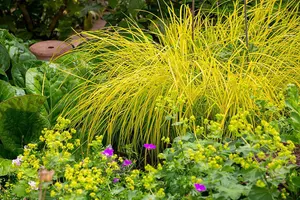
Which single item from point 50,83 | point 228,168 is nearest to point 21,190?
point 228,168

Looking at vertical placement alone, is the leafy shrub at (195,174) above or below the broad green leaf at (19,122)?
above

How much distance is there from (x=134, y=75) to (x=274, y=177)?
1.18m

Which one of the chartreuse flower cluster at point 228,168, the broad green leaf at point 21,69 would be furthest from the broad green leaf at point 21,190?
the broad green leaf at point 21,69

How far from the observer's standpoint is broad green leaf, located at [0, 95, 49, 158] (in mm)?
3111

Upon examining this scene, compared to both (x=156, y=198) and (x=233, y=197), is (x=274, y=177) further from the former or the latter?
(x=156, y=198)

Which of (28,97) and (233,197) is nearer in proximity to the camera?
(233,197)

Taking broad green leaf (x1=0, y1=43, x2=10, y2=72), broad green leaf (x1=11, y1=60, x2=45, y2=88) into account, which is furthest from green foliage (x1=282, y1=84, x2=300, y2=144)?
broad green leaf (x1=0, y1=43, x2=10, y2=72)

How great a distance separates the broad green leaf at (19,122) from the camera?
3.11m

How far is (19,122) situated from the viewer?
319cm

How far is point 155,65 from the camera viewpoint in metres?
3.15

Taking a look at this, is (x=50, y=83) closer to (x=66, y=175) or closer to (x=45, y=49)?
(x=45, y=49)

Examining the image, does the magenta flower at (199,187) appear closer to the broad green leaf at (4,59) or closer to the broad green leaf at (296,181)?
the broad green leaf at (296,181)

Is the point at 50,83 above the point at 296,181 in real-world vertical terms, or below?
below

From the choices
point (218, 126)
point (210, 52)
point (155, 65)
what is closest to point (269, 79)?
point (210, 52)
